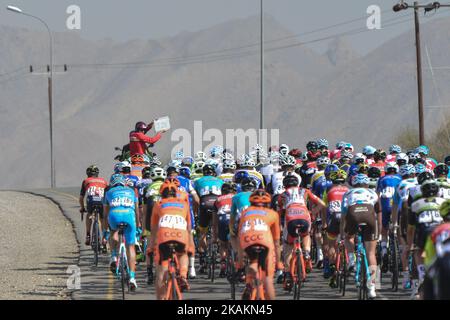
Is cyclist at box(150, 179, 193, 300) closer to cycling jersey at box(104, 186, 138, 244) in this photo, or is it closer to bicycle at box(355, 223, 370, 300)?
bicycle at box(355, 223, 370, 300)

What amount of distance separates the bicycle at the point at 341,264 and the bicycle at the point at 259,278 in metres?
3.99

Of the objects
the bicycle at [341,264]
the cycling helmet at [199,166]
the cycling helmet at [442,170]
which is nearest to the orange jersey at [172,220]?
the bicycle at [341,264]

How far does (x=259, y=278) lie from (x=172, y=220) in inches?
53.7

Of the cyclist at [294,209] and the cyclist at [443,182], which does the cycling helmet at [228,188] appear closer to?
the cyclist at [294,209]

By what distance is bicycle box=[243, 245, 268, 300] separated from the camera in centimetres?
1298

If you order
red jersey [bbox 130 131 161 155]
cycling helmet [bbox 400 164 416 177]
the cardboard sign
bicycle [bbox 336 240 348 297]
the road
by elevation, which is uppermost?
the cardboard sign

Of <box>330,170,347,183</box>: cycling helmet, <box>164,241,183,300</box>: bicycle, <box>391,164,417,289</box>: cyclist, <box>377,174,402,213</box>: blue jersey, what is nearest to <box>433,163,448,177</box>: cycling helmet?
<box>391,164,417,289</box>: cyclist

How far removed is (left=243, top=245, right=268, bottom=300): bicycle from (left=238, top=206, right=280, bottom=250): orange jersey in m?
0.06

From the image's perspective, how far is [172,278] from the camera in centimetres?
1323

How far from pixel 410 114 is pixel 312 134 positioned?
1468 centimetres

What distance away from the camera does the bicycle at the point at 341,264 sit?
16984 mm

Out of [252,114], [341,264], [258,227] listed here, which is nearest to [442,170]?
[341,264]

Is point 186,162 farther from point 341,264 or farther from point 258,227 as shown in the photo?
point 258,227
